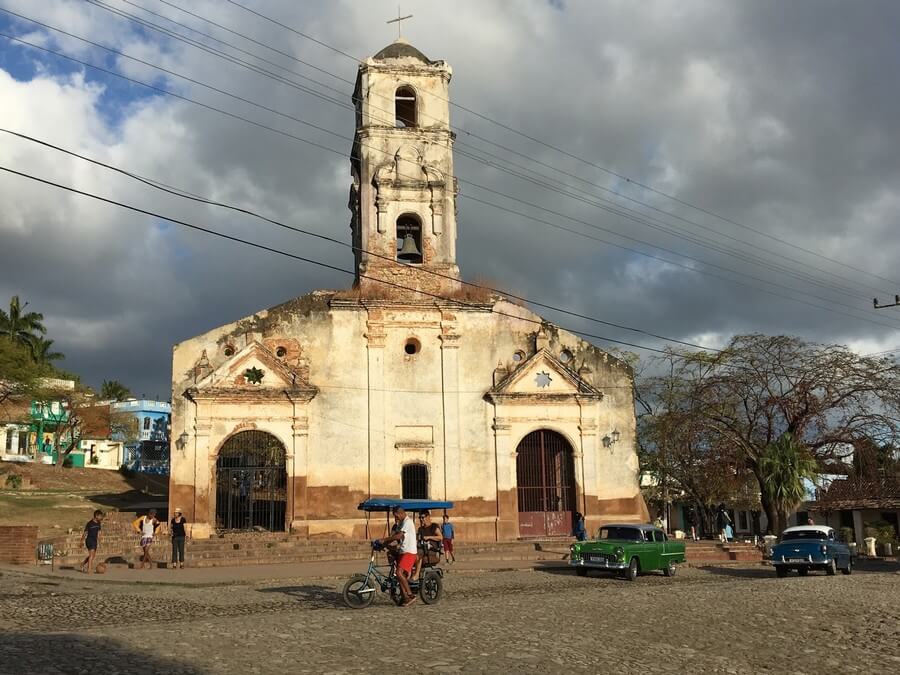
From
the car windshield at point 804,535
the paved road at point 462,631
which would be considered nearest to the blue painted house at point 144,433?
the car windshield at point 804,535

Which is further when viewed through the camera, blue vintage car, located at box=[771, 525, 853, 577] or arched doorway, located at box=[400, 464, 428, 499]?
arched doorway, located at box=[400, 464, 428, 499]

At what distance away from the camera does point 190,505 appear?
26734 mm

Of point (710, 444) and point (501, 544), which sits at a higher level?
point (710, 444)

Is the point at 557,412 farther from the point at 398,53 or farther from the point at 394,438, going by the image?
the point at 398,53

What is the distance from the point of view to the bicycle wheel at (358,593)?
546 inches

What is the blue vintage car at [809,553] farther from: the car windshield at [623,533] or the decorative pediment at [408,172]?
the decorative pediment at [408,172]

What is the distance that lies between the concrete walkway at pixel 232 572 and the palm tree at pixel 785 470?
8.93m

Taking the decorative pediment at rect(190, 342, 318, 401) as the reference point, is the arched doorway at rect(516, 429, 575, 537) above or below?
below

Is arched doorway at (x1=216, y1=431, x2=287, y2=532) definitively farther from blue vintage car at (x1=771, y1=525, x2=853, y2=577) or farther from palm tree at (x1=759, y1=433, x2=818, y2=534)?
palm tree at (x1=759, y1=433, x2=818, y2=534)

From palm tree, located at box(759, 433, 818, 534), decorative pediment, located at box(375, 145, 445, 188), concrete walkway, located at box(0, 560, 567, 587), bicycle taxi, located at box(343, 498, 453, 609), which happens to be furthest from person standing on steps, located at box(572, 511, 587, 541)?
bicycle taxi, located at box(343, 498, 453, 609)

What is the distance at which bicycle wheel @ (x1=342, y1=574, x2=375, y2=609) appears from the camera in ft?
45.5

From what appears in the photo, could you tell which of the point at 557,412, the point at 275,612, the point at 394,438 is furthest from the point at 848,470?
the point at 275,612

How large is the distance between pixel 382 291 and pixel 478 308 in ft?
11.0

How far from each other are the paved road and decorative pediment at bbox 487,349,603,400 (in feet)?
42.0
